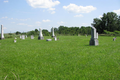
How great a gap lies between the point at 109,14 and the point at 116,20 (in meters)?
4.35

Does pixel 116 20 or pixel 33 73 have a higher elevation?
pixel 116 20

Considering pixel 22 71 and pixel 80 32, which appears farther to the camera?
pixel 80 32

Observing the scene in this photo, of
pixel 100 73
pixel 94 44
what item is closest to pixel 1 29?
pixel 94 44

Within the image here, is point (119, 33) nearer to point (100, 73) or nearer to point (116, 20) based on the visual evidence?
point (116, 20)

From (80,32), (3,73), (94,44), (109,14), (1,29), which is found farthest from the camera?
(80,32)

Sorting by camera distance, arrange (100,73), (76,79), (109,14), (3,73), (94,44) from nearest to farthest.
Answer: (76,79) < (100,73) < (3,73) < (94,44) < (109,14)

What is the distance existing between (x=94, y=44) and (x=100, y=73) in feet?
22.8

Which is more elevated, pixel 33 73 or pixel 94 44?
pixel 94 44

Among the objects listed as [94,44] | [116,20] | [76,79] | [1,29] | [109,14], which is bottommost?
[76,79]

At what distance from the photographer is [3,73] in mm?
4320

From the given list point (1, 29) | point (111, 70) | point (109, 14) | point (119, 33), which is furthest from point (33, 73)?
point (109, 14)

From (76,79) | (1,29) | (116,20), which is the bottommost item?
(76,79)

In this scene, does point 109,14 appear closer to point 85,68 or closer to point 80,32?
point 80,32

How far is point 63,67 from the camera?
4688 millimetres
